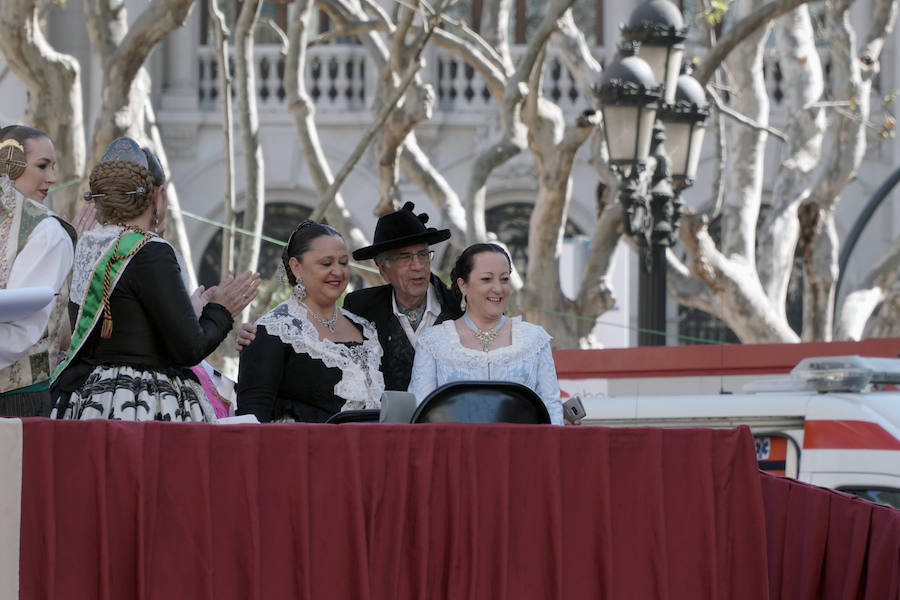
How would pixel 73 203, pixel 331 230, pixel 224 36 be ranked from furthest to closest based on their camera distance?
1. pixel 224 36
2. pixel 73 203
3. pixel 331 230

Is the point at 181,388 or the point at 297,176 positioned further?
the point at 297,176

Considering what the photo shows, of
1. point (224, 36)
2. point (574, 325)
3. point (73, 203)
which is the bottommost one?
point (574, 325)

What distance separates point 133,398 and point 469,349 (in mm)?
1282

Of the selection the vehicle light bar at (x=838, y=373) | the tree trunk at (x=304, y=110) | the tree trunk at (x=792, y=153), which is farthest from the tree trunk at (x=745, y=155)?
the vehicle light bar at (x=838, y=373)

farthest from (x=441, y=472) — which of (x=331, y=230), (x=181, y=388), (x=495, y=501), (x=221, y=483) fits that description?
(x=331, y=230)

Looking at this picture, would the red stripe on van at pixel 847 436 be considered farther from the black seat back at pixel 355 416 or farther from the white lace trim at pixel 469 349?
the black seat back at pixel 355 416

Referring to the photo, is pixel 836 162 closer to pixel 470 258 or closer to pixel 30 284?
pixel 470 258

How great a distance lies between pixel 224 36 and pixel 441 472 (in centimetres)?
898

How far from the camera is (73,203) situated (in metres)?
11.8

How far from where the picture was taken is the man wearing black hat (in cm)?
638

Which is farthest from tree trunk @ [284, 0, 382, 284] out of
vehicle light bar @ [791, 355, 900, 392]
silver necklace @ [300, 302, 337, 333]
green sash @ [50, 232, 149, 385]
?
green sash @ [50, 232, 149, 385]

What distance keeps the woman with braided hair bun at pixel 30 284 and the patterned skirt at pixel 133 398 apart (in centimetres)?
14

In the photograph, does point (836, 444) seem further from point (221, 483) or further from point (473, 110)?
point (473, 110)

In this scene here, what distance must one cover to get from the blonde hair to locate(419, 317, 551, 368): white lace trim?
1.16 meters
